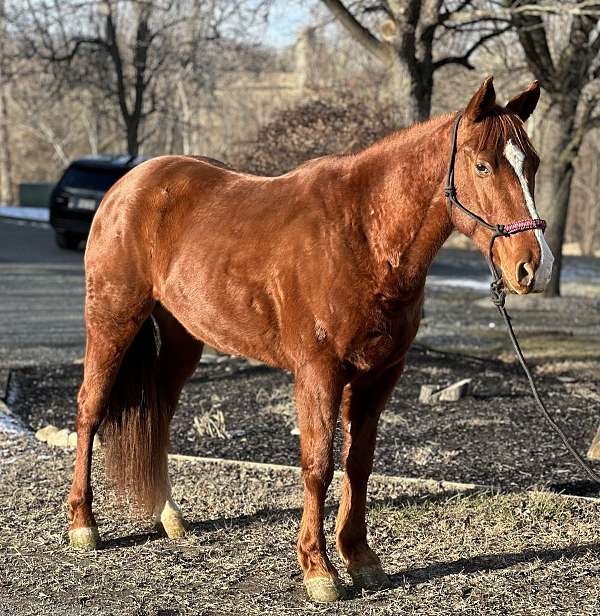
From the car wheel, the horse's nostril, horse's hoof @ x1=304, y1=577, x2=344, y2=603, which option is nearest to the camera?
the horse's nostril

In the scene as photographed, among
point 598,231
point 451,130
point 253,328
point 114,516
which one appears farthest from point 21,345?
point 598,231

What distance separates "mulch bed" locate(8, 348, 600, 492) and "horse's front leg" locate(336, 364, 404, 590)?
1.80m

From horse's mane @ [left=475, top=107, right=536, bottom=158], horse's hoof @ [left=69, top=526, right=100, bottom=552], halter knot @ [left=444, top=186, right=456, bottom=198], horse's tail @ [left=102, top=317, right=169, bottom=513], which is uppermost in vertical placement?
horse's mane @ [left=475, top=107, right=536, bottom=158]

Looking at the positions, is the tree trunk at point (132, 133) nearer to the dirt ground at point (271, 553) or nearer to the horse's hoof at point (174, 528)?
the dirt ground at point (271, 553)

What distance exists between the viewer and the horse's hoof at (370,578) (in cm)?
431

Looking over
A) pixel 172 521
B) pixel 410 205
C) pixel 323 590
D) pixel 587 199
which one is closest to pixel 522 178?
pixel 410 205

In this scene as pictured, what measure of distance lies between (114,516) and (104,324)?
43.7 inches

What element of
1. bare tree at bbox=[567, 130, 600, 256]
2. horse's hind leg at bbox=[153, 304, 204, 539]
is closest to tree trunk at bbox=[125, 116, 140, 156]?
bare tree at bbox=[567, 130, 600, 256]

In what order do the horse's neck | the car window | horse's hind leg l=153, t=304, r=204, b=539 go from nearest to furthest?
the horse's neck, horse's hind leg l=153, t=304, r=204, b=539, the car window

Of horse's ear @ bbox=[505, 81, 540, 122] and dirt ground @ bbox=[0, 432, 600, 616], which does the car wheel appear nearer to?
dirt ground @ bbox=[0, 432, 600, 616]

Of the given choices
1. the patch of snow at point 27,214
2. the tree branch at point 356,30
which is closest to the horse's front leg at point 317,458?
the tree branch at point 356,30

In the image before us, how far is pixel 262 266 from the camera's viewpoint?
4223mm

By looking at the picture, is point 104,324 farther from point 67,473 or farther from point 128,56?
point 128,56

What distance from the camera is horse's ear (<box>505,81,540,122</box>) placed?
12.3 ft
